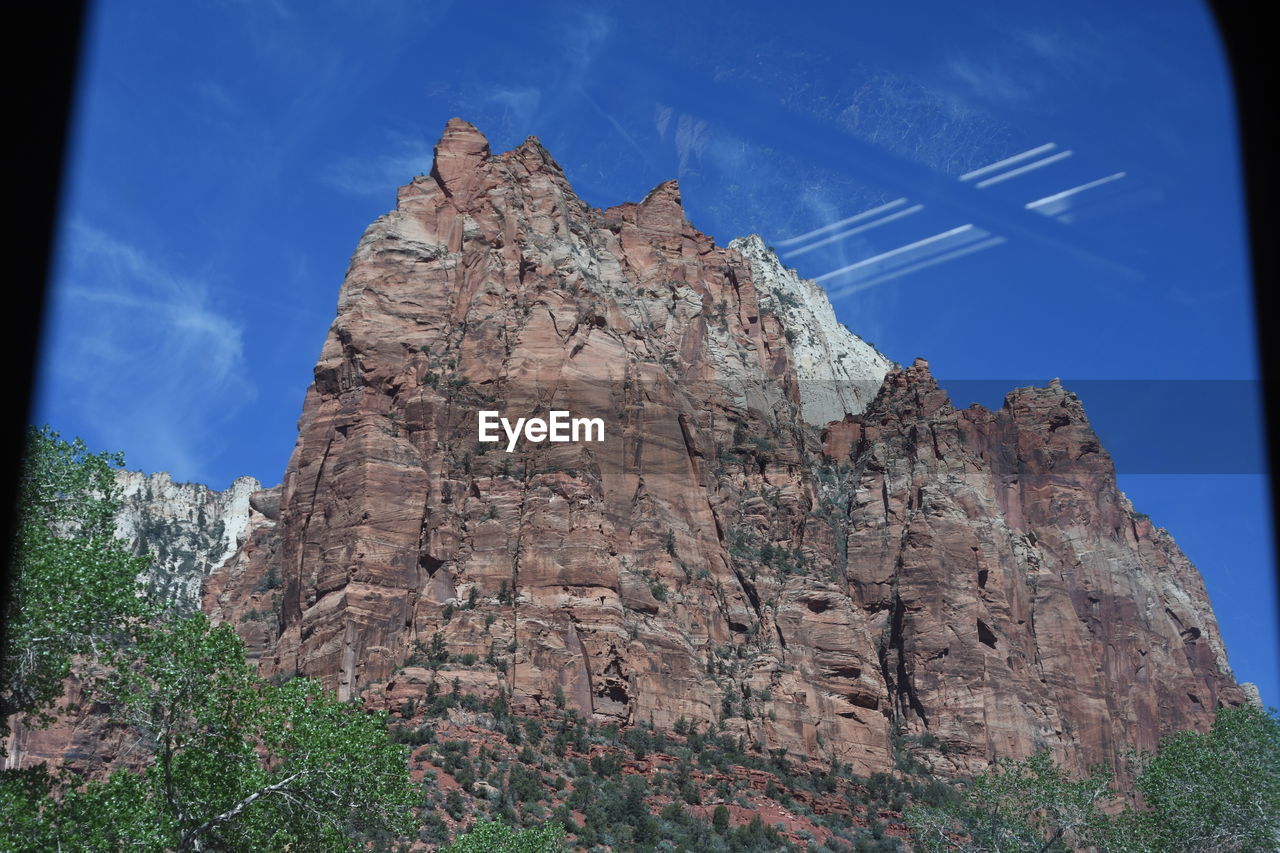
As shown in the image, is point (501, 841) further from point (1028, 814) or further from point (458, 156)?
point (458, 156)

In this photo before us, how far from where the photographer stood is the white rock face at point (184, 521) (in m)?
126

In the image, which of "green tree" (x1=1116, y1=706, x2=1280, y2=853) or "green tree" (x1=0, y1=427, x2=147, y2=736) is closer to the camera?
"green tree" (x1=0, y1=427, x2=147, y2=736)

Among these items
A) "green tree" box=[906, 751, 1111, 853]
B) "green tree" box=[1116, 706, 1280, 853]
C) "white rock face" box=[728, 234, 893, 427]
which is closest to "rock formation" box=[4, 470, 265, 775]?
"white rock face" box=[728, 234, 893, 427]

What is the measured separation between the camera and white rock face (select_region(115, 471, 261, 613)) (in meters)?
126

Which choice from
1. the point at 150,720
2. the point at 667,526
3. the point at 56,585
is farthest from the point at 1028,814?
the point at 667,526

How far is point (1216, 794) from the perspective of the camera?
3756 cm

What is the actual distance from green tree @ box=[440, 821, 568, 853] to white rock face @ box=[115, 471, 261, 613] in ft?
286

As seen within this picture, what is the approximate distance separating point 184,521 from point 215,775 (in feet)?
388

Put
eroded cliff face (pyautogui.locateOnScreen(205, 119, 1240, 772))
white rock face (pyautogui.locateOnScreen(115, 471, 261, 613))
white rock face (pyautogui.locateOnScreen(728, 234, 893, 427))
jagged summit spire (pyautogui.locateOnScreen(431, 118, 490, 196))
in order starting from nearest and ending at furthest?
eroded cliff face (pyautogui.locateOnScreen(205, 119, 1240, 772)) < jagged summit spire (pyautogui.locateOnScreen(431, 118, 490, 196)) < white rock face (pyautogui.locateOnScreen(115, 471, 261, 613)) < white rock face (pyautogui.locateOnScreen(728, 234, 893, 427))

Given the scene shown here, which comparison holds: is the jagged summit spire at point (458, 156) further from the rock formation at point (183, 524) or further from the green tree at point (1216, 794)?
the green tree at point (1216, 794)

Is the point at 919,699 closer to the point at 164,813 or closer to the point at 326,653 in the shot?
the point at 326,653

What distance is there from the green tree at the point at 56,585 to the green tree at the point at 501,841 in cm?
1632

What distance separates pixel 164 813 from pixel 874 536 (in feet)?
253

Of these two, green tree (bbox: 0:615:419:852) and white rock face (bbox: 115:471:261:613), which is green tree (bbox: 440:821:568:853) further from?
white rock face (bbox: 115:471:261:613)
